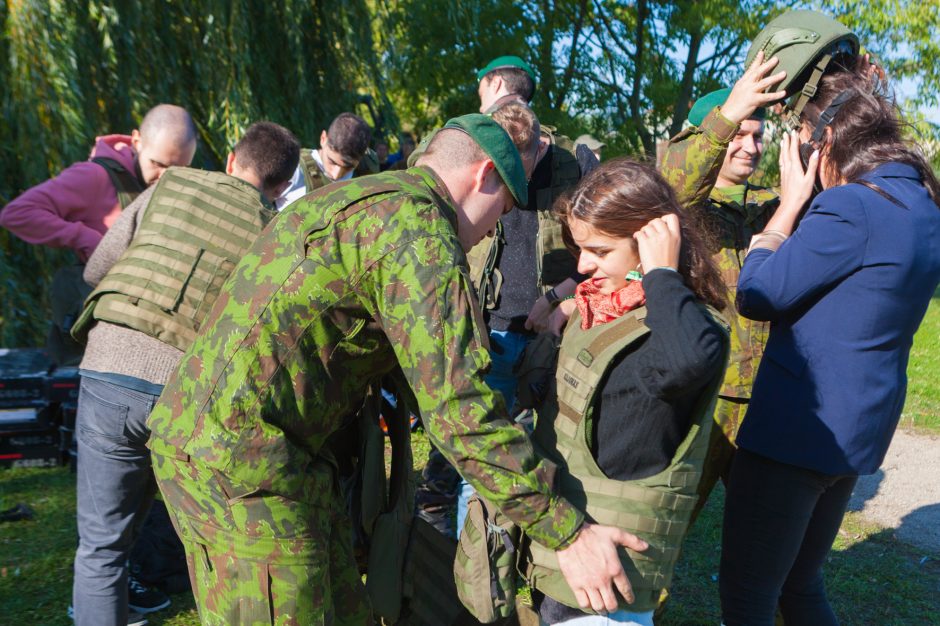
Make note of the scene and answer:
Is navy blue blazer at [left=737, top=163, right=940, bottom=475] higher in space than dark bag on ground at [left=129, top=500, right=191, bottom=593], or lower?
higher

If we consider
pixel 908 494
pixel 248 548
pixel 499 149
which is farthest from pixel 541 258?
pixel 908 494

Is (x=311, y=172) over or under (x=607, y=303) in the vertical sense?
over

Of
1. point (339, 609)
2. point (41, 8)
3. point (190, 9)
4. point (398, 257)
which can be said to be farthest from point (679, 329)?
point (190, 9)

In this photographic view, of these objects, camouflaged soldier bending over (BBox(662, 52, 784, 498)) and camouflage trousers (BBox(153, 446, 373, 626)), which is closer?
camouflage trousers (BBox(153, 446, 373, 626))

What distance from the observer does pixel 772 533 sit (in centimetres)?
242

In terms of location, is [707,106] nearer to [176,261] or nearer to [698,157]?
[698,157]

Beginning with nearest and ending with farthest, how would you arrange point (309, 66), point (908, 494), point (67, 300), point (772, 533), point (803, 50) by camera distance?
1. point (772, 533)
2. point (803, 50)
3. point (67, 300)
4. point (908, 494)
5. point (309, 66)

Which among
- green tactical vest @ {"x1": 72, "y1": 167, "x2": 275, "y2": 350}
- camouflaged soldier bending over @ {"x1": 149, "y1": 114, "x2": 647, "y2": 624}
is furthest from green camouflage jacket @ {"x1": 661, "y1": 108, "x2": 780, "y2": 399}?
green tactical vest @ {"x1": 72, "y1": 167, "x2": 275, "y2": 350}

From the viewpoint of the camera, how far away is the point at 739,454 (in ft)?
8.43

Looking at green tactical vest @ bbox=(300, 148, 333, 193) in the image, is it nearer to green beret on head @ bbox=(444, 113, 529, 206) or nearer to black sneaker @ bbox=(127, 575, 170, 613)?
black sneaker @ bbox=(127, 575, 170, 613)

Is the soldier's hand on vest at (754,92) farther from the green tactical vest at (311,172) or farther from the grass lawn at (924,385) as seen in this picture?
the grass lawn at (924,385)

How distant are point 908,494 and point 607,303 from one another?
433 cm

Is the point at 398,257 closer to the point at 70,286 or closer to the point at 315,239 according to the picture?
the point at 315,239

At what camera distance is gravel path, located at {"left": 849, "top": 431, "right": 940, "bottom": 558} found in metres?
4.79
